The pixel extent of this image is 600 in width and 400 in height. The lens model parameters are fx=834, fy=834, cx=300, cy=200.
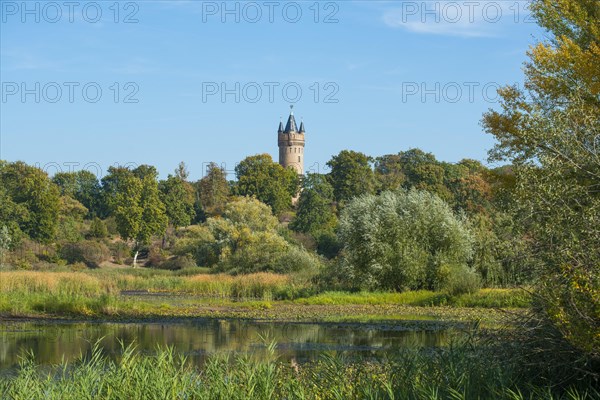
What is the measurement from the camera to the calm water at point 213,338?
18856 mm

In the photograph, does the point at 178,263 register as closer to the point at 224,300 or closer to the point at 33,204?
the point at 33,204

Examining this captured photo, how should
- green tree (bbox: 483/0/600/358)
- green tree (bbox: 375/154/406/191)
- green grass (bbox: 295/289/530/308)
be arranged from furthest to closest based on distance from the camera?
green tree (bbox: 375/154/406/191) < green grass (bbox: 295/289/530/308) < green tree (bbox: 483/0/600/358)

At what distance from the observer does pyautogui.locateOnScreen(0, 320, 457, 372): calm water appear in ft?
61.9

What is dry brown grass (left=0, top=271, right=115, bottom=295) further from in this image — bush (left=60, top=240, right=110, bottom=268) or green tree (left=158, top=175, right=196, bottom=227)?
green tree (left=158, top=175, right=196, bottom=227)

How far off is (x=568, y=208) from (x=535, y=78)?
13.5m

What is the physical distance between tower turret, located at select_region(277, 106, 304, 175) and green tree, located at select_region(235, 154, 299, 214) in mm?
30791

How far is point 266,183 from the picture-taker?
3615 inches

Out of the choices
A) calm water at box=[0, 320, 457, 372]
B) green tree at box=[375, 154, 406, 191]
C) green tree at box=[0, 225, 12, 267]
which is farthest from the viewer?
green tree at box=[375, 154, 406, 191]

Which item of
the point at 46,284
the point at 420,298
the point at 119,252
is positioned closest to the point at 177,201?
the point at 119,252

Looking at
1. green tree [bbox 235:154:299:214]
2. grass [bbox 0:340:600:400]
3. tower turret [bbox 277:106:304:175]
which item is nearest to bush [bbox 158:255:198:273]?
green tree [bbox 235:154:299:214]

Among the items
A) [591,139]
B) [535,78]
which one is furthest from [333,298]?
[591,139]

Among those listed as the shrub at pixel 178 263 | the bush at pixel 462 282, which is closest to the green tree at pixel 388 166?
the shrub at pixel 178 263

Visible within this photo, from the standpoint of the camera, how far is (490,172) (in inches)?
960

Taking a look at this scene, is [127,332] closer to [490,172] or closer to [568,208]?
[490,172]
